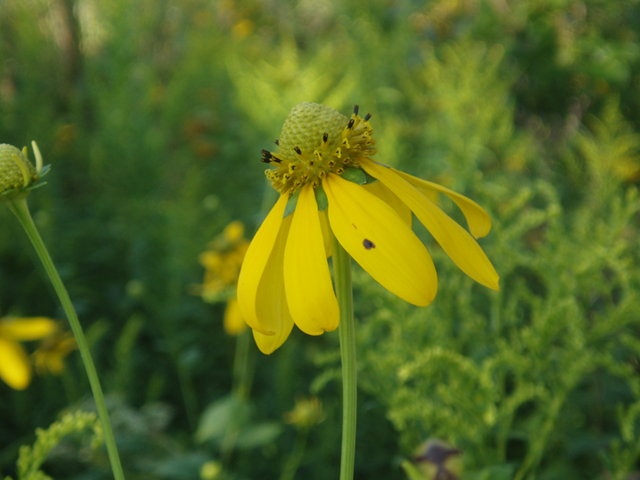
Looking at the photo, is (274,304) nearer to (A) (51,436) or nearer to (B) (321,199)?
(B) (321,199)

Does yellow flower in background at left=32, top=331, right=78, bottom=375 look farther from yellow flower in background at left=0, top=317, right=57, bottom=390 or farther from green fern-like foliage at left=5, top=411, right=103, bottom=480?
green fern-like foliage at left=5, top=411, right=103, bottom=480

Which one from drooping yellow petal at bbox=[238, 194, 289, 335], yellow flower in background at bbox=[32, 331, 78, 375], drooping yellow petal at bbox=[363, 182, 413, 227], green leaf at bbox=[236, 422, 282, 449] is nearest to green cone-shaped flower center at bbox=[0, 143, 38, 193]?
drooping yellow petal at bbox=[238, 194, 289, 335]

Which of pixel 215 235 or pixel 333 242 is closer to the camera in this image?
pixel 333 242

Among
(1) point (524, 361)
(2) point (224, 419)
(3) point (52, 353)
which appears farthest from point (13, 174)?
(3) point (52, 353)

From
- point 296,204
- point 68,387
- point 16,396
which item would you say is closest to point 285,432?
point 68,387

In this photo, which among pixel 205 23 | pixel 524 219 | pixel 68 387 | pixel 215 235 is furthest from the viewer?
pixel 205 23

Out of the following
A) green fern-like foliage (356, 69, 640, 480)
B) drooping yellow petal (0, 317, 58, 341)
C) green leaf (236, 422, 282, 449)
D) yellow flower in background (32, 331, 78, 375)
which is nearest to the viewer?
green fern-like foliage (356, 69, 640, 480)

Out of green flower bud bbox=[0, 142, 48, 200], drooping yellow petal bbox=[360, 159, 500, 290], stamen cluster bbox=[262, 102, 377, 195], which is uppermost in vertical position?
stamen cluster bbox=[262, 102, 377, 195]

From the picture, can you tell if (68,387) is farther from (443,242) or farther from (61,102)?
(61,102)
